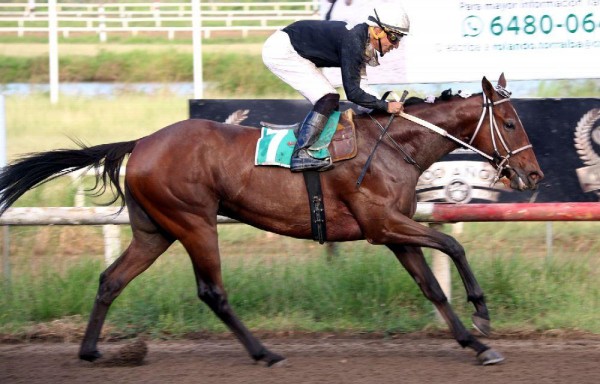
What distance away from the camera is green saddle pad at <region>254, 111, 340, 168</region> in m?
6.27

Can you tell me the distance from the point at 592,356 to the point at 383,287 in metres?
1.64

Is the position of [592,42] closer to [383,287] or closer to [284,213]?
[383,287]

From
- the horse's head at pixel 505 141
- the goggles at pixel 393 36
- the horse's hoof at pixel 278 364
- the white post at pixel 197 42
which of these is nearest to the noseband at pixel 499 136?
the horse's head at pixel 505 141

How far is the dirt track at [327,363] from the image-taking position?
5.88 metres

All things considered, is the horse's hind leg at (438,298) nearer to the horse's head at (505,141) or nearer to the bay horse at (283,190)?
the bay horse at (283,190)

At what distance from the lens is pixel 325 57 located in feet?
21.4

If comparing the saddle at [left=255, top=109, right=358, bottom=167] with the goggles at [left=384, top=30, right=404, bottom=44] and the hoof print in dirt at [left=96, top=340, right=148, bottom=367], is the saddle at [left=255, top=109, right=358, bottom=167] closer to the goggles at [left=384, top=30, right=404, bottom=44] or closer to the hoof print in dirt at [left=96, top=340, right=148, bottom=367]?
the goggles at [left=384, top=30, right=404, bottom=44]

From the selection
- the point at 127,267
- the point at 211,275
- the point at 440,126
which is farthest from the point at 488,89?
the point at 127,267

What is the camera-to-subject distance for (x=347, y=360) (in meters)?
6.32

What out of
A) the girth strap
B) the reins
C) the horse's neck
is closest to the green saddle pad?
the girth strap

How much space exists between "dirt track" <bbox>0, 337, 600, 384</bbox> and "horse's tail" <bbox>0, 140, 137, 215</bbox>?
3.62 ft

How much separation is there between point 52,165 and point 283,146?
1610 mm

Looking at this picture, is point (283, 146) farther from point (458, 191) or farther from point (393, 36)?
point (458, 191)

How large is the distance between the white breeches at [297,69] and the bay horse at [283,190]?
1.18 ft
